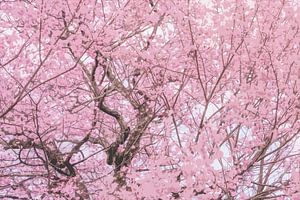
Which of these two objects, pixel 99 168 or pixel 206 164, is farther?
pixel 99 168

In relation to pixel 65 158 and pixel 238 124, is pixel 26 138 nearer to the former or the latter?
pixel 65 158

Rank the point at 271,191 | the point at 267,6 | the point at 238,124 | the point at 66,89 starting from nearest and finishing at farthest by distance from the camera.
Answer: the point at 271,191 < the point at 238,124 < the point at 267,6 < the point at 66,89

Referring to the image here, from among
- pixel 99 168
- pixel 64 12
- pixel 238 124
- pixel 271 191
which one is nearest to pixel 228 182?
pixel 271 191

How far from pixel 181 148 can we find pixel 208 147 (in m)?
0.43

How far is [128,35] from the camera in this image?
11516mm

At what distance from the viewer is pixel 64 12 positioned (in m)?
10.7

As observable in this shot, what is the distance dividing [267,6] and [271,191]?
4135 millimetres

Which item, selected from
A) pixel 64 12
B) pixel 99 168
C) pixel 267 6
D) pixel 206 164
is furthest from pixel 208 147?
Answer: pixel 99 168

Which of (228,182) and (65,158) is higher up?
(65,158)

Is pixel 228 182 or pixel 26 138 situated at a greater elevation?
pixel 26 138

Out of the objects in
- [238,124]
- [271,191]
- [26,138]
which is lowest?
[271,191]

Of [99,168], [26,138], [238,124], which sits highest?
[99,168]

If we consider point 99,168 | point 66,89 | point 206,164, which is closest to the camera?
point 206,164

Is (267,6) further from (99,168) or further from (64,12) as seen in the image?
(99,168)
